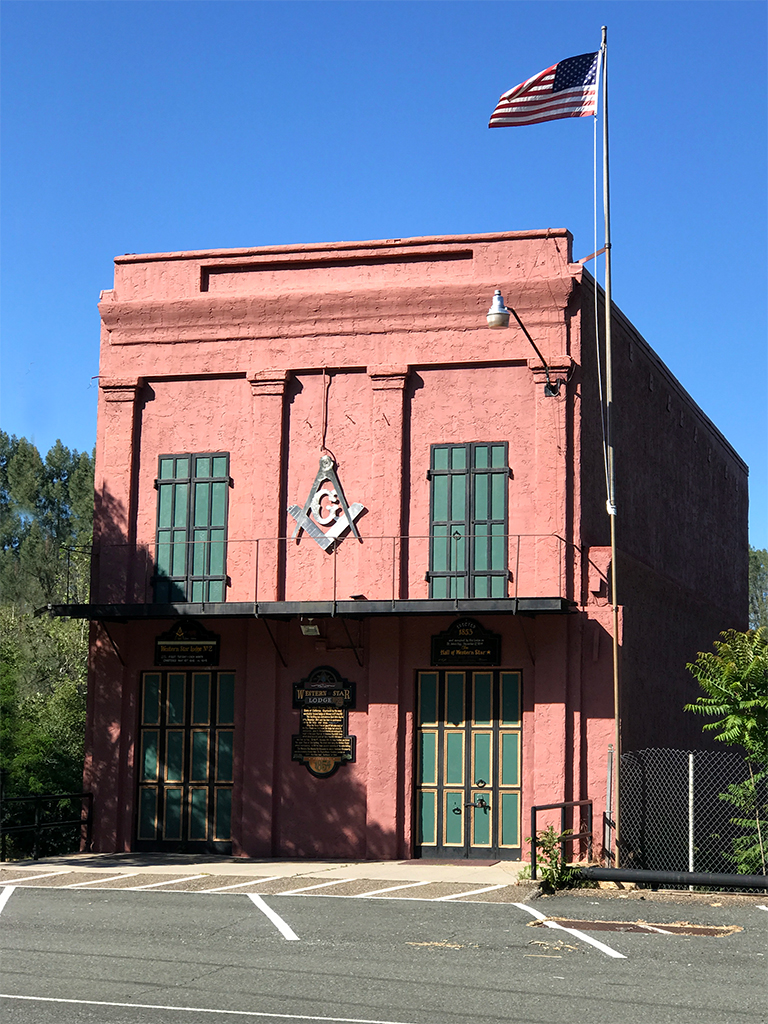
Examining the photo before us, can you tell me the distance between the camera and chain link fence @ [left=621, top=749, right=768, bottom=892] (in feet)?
52.9

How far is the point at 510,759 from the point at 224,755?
14.9 ft

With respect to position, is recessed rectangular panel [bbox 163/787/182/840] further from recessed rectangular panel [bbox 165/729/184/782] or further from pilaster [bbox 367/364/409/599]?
pilaster [bbox 367/364/409/599]

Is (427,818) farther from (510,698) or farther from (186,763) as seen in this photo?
(186,763)

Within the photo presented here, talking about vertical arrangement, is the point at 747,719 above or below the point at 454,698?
below

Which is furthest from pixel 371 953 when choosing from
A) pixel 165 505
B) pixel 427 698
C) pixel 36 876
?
pixel 165 505

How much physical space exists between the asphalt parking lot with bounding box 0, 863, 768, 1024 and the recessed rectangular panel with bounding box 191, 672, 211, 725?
394cm

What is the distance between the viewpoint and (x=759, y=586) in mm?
70875

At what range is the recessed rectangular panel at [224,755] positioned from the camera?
64.6ft

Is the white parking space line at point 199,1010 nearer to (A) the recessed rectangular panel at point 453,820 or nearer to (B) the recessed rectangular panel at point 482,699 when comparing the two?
(A) the recessed rectangular panel at point 453,820

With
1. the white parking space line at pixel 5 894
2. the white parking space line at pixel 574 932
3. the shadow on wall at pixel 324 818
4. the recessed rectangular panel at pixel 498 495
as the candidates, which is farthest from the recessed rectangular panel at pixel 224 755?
the white parking space line at pixel 574 932

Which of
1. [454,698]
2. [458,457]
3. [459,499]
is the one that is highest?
[458,457]

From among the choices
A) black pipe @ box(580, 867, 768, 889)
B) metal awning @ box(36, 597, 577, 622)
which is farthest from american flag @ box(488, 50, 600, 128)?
black pipe @ box(580, 867, 768, 889)

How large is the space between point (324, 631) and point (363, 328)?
4867mm

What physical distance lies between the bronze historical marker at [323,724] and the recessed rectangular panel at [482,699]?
6.18ft
